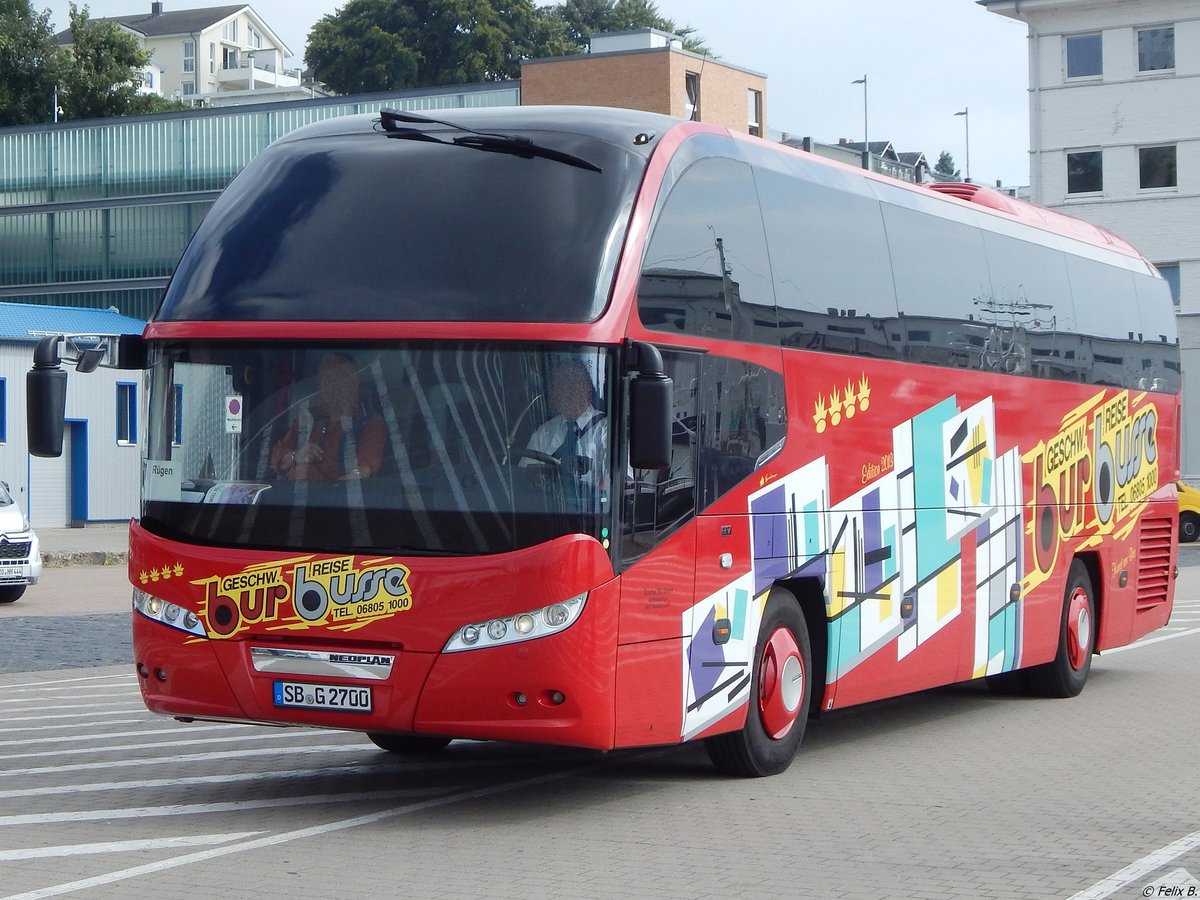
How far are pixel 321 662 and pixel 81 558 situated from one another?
28012mm

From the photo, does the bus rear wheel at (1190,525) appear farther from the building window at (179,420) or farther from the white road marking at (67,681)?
the building window at (179,420)

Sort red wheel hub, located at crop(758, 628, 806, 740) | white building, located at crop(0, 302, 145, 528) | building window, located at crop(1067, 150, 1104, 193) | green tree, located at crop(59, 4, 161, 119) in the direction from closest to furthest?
red wheel hub, located at crop(758, 628, 806, 740) → white building, located at crop(0, 302, 145, 528) → building window, located at crop(1067, 150, 1104, 193) → green tree, located at crop(59, 4, 161, 119)

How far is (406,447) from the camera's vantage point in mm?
9203

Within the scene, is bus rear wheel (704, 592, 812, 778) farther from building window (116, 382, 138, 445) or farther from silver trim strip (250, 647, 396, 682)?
building window (116, 382, 138, 445)

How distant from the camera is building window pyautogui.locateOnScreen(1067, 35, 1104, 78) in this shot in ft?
194

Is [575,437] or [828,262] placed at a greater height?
[828,262]

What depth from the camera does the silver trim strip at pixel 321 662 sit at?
9.21 meters

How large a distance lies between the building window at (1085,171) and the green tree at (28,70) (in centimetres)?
4600

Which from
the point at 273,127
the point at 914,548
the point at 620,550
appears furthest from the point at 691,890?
the point at 273,127

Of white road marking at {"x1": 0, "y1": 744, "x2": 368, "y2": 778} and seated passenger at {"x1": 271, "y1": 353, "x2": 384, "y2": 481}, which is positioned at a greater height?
seated passenger at {"x1": 271, "y1": 353, "x2": 384, "y2": 481}

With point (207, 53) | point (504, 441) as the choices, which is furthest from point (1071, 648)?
point (207, 53)

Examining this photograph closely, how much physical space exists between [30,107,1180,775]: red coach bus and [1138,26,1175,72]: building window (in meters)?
49.8

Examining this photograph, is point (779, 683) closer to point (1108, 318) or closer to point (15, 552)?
point (1108, 318)

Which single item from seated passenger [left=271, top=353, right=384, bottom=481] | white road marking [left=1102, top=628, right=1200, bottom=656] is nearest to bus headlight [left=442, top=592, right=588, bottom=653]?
seated passenger [left=271, top=353, right=384, bottom=481]
